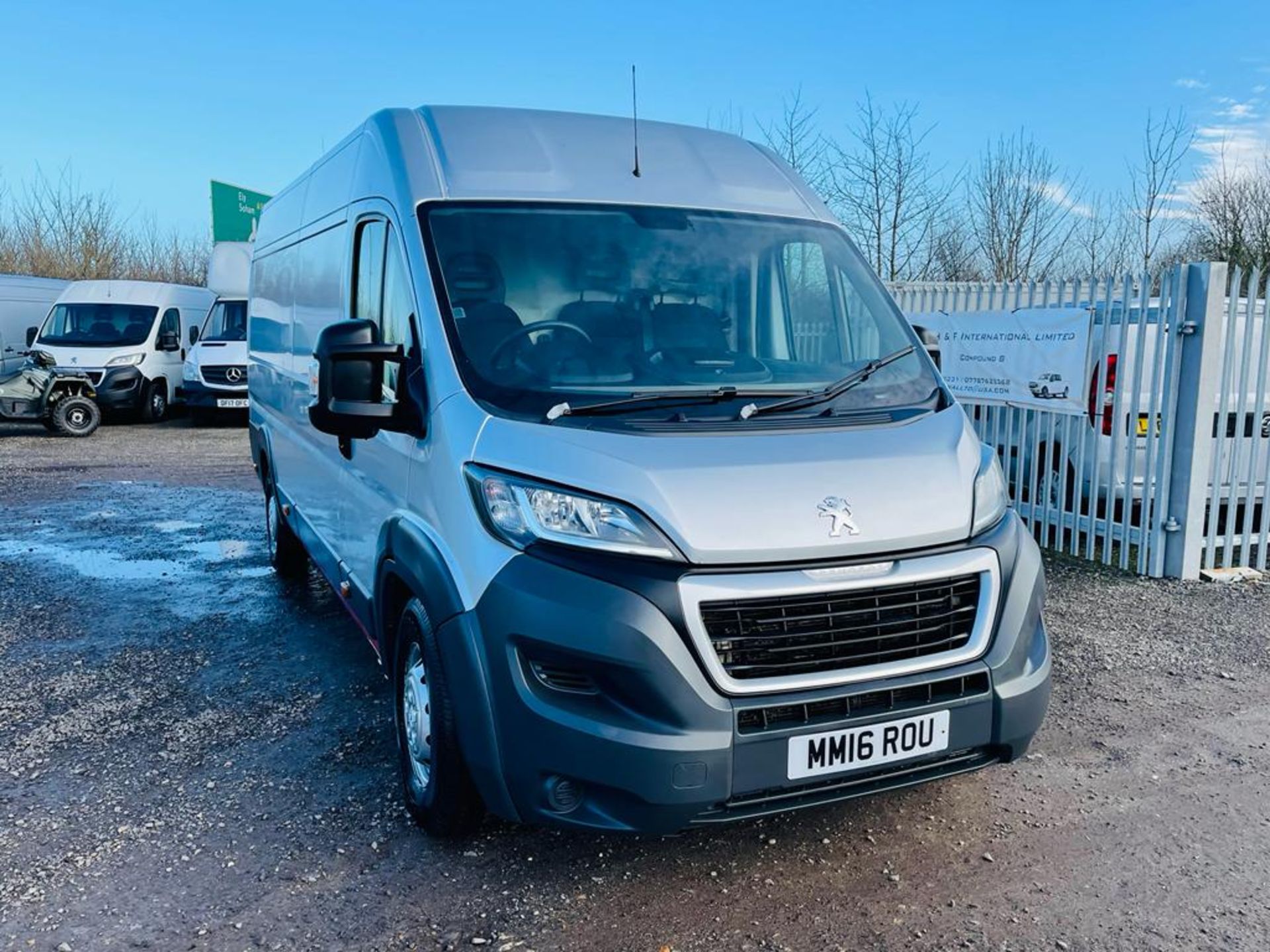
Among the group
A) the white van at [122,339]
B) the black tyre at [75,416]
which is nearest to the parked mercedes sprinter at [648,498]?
the black tyre at [75,416]

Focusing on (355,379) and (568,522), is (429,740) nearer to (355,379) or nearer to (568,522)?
(568,522)

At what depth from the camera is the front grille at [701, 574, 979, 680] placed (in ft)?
9.32

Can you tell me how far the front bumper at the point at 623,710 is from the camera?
2754mm

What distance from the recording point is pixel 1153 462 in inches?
278

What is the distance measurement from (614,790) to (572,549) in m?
0.66

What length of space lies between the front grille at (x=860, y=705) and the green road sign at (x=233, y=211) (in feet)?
108

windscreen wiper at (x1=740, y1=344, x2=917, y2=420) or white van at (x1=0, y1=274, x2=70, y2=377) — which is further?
white van at (x1=0, y1=274, x2=70, y2=377)

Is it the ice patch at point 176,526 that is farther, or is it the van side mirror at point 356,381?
the ice patch at point 176,526

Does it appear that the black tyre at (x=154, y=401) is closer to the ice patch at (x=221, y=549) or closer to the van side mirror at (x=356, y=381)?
the ice patch at (x=221, y=549)

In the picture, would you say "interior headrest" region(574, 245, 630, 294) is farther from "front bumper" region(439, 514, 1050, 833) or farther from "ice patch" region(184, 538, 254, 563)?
"ice patch" region(184, 538, 254, 563)

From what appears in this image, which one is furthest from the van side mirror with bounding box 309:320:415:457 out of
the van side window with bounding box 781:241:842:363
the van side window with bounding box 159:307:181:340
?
the van side window with bounding box 159:307:181:340

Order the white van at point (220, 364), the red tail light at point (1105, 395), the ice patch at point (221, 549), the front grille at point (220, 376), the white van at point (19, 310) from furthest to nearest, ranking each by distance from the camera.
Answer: the white van at point (19, 310), the front grille at point (220, 376), the white van at point (220, 364), the ice patch at point (221, 549), the red tail light at point (1105, 395)

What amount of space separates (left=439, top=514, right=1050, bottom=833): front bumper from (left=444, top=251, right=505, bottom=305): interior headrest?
108 centimetres

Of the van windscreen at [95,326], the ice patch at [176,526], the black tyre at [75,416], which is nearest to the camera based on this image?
the ice patch at [176,526]
